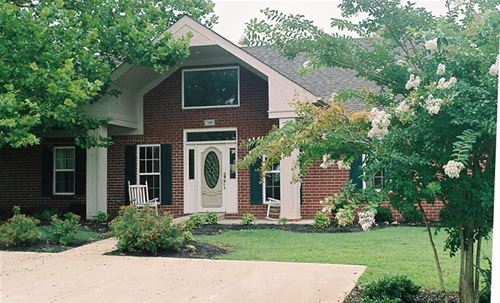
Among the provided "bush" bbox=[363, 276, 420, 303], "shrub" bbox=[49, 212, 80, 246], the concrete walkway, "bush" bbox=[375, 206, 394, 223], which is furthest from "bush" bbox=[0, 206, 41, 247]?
"bush" bbox=[375, 206, 394, 223]

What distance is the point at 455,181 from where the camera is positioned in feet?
16.5

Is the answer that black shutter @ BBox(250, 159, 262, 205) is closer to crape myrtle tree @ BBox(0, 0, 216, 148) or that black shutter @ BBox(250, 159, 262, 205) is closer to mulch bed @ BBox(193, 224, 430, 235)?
mulch bed @ BBox(193, 224, 430, 235)

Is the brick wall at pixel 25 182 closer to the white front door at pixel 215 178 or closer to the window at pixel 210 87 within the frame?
the white front door at pixel 215 178

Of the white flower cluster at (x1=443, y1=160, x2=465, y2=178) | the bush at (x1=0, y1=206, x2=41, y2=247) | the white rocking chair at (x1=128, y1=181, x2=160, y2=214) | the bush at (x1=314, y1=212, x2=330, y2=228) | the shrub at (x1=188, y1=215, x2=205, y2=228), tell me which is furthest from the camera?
the white rocking chair at (x1=128, y1=181, x2=160, y2=214)

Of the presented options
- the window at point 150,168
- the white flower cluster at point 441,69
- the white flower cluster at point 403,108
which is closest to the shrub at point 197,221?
the window at point 150,168

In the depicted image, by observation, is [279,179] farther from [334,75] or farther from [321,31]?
[321,31]

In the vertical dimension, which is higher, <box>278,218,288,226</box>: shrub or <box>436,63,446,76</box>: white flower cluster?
<box>436,63,446,76</box>: white flower cluster

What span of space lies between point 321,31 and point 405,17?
0.82 m

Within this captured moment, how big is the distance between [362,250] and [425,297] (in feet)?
12.2

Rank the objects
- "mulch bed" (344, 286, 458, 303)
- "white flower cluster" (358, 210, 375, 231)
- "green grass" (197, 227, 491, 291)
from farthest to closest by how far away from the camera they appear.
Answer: "green grass" (197, 227, 491, 291) → "mulch bed" (344, 286, 458, 303) → "white flower cluster" (358, 210, 375, 231)

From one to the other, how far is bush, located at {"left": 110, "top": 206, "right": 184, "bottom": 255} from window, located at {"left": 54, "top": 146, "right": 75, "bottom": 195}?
8.25 meters

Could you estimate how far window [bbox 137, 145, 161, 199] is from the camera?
1736 centimetres

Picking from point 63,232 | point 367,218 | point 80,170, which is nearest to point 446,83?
point 367,218

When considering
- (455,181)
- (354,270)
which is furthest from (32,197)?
(455,181)
